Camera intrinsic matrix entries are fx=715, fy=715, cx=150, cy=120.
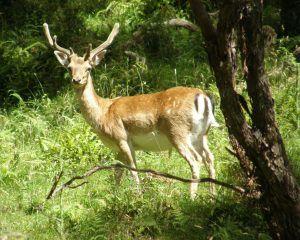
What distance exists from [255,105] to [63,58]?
4147mm

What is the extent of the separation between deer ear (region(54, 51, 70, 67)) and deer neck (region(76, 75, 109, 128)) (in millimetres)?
374

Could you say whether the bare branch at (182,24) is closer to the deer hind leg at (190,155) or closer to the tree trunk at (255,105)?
the deer hind leg at (190,155)

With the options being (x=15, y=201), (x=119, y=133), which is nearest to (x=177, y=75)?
(x=119, y=133)

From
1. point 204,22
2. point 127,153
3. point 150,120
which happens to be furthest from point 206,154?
point 204,22

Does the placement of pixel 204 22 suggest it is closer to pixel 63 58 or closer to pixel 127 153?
pixel 127 153

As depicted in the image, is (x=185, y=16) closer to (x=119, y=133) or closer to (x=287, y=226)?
(x=119, y=133)

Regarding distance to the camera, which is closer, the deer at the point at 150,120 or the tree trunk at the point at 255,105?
the tree trunk at the point at 255,105

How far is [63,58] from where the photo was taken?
8.72 metres

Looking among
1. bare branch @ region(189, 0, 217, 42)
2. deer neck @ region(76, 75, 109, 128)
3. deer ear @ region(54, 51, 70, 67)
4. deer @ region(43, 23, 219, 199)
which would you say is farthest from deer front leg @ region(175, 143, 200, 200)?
bare branch @ region(189, 0, 217, 42)

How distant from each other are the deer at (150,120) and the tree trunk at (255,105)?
2175mm

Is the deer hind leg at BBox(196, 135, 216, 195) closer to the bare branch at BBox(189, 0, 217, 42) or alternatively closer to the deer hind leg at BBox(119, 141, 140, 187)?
the deer hind leg at BBox(119, 141, 140, 187)

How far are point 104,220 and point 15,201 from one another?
4.51ft

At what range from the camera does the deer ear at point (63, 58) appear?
860cm

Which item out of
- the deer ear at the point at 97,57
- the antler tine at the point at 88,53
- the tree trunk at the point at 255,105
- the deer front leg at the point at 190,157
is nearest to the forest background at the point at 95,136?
the deer front leg at the point at 190,157
